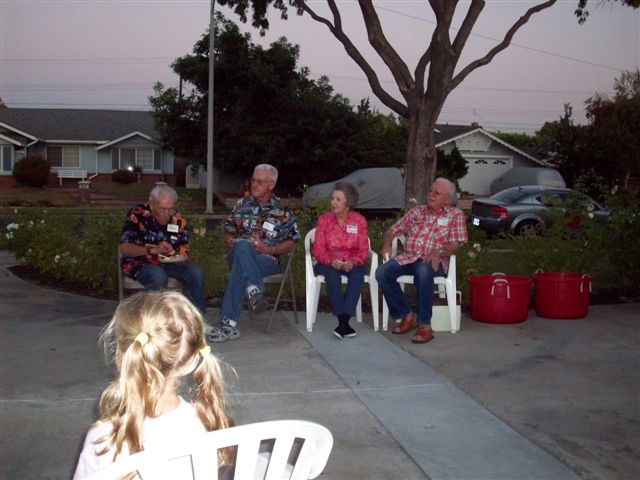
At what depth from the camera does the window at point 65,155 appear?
50031mm

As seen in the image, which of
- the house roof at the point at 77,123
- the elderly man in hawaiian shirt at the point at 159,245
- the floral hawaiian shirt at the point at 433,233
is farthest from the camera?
the house roof at the point at 77,123

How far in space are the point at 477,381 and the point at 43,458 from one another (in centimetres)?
275

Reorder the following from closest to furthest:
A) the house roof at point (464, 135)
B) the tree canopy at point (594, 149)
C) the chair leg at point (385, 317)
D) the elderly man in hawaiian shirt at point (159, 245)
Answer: the elderly man in hawaiian shirt at point (159, 245)
the chair leg at point (385, 317)
the tree canopy at point (594, 149)
the house roof at point (464, 135)


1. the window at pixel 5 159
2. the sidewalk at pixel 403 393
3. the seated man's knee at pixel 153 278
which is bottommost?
the sidewalk at pixel 403 393

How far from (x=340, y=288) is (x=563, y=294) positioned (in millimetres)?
2099

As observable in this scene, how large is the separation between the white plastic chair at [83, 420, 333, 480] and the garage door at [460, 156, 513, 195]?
4054 cm

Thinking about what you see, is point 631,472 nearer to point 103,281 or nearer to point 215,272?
point 215,272

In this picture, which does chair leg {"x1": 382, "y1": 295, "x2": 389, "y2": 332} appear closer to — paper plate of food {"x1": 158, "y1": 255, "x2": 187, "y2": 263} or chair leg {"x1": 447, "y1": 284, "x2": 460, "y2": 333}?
chair leg {"x1": 447, "y1": 284, "x2": 460, "y2": 333}

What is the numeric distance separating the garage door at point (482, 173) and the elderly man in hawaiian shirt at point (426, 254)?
35.3 meters

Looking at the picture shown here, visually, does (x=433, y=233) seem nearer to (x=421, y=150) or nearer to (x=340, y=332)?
(x=340, y=332)

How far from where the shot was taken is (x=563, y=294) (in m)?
7.43

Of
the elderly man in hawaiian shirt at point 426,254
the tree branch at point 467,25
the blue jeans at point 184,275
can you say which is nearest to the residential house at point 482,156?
the tree branch at point 467,25

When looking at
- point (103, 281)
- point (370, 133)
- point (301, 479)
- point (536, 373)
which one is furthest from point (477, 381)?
point (370, 133)

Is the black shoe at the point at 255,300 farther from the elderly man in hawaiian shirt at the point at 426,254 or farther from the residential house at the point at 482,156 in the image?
the residential house at the point at 482,156
